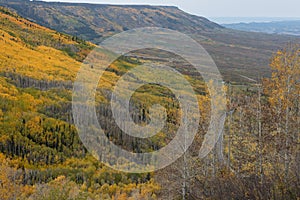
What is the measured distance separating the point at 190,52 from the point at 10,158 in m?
113

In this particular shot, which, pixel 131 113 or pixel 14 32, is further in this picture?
pixel 14 32

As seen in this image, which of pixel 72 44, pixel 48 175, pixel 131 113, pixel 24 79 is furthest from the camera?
pixel 72 44

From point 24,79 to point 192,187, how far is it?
22.9 meters

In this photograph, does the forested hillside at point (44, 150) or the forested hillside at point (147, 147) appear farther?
the forested hillside at point (44, 150)

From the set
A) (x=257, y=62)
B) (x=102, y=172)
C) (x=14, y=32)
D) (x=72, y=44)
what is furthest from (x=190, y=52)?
(x=102, y=172)

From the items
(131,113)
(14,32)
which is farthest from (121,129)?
(14,32)

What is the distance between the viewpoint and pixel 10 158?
830 inches

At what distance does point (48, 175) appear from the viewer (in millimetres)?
20359

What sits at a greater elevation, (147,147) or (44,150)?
(44,150)

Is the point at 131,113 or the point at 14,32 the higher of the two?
the point at 14,32

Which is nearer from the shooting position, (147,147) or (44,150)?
(44,150)

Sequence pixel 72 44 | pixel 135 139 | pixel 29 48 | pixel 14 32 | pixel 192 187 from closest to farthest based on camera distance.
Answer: pixel 192 187 → pixel 135 139 → pixel 29 48 → pixel 14 32 → pixel 72 44

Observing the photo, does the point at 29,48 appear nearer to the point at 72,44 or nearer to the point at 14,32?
the point at 14,32

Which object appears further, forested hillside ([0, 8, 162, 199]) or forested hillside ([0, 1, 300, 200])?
forested hillside ([0, 8, 162, 199])
